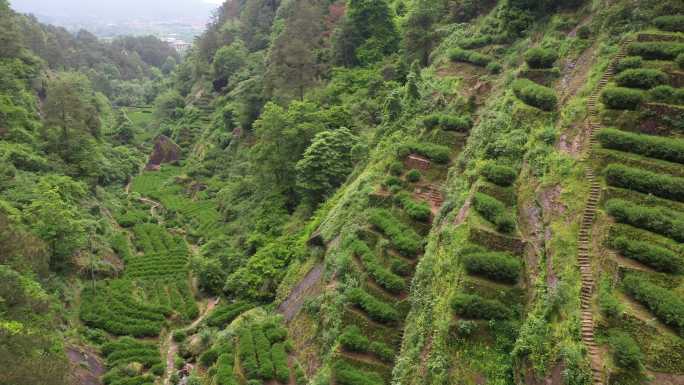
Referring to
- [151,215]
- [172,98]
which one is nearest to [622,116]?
[151,215]

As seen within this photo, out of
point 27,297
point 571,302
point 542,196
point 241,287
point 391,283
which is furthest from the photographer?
point 241,287

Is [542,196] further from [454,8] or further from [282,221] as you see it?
[454,8]

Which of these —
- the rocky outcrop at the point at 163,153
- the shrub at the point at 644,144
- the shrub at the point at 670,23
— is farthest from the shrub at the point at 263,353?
the rocky outcrop at the point at 163,153

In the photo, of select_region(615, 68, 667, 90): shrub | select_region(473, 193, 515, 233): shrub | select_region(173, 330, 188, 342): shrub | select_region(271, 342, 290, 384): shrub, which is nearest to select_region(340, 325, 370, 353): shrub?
select_region(271, 342, 290, 384): shrub

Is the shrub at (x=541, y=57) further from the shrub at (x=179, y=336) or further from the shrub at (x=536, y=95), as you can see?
the shrub at (x=179, y=336)

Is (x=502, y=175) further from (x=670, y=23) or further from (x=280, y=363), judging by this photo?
(x=280, y=363)

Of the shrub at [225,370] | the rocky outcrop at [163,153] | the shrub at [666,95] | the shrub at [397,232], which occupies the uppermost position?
the shrub at [666,95]
